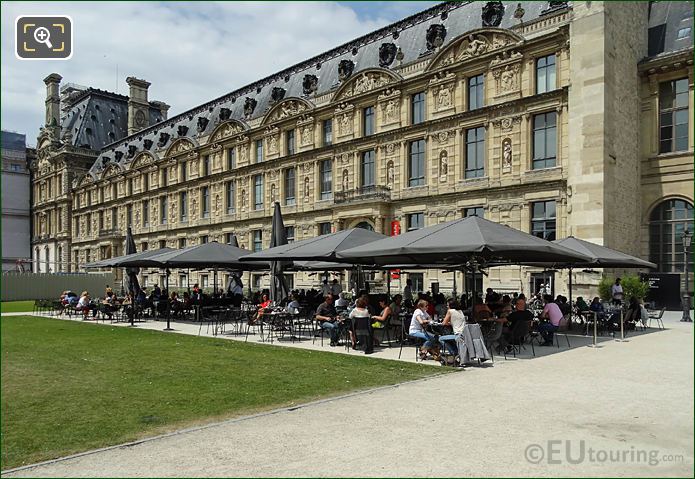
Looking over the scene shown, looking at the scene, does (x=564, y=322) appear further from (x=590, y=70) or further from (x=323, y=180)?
(x=323, y=180)

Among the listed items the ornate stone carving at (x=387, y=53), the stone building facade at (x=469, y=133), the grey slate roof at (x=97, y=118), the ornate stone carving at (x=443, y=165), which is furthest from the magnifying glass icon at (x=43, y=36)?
the grey slate roof at (x=97, y=118)

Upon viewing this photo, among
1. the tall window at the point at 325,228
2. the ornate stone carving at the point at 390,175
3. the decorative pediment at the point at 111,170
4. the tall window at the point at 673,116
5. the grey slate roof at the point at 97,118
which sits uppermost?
the grey slate roof at the point at 97,118

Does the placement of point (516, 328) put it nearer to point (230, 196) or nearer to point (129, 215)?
point (230, 196)

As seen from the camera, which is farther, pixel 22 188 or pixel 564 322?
pixel 22 188

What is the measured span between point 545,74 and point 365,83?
12.9m

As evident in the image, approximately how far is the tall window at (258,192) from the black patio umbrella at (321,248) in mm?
30479

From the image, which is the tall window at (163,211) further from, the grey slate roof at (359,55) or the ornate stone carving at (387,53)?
the ornate stone carving at (387,53)

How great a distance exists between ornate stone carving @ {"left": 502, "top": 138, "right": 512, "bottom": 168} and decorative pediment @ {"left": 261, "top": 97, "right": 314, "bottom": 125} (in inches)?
648

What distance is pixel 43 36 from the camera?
333 cm

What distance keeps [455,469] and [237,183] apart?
4726cm

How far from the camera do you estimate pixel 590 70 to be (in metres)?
27.6

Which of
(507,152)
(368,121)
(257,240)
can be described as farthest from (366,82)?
(257,240)

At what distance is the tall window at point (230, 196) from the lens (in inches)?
2039

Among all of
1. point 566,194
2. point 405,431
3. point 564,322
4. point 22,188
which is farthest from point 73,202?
point 405,431
